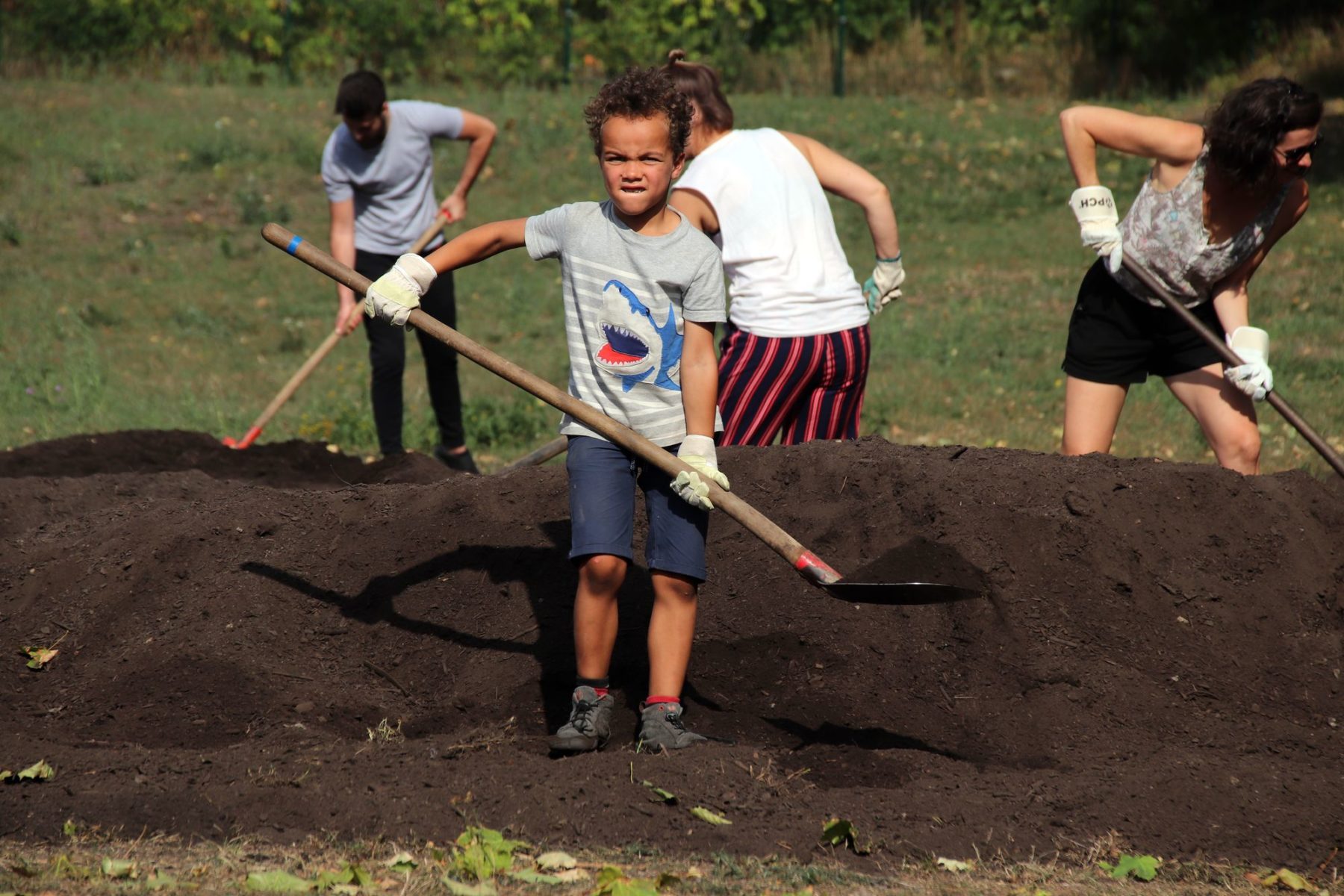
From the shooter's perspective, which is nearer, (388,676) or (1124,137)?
(388,676)

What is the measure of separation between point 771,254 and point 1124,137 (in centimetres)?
128

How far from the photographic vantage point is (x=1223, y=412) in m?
5.22

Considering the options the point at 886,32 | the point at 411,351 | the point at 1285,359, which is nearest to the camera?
the point at 1285,359

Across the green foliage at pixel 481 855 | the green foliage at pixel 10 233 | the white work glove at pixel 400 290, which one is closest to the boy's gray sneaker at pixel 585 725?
the green foliage at pixel 481 855

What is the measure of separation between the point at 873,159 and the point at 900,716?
11.3 metres

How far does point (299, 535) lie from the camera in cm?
505

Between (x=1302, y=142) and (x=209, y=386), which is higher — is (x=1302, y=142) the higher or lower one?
the higher one

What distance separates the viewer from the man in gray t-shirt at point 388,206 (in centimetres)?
702

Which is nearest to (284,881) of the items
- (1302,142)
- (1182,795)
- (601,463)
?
(601,463)

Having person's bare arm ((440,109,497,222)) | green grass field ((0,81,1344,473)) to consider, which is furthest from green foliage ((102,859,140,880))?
green grass field ((0,81,1344,473))

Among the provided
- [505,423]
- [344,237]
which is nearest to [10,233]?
[505,423]

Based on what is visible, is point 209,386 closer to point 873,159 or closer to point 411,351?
point 411,351

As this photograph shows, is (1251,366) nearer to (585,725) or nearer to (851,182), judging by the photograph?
(851,182)

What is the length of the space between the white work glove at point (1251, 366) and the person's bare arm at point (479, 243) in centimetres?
262
